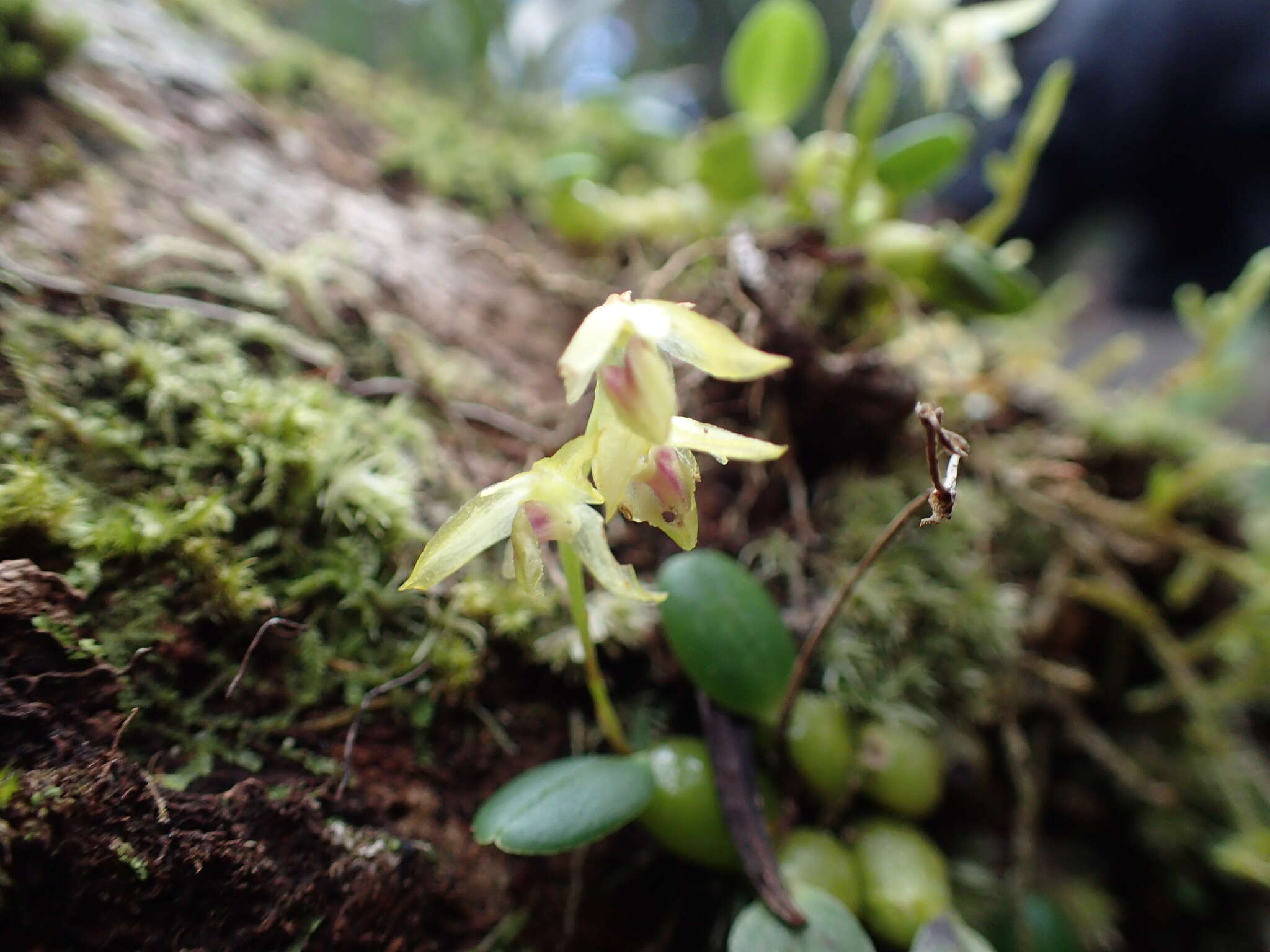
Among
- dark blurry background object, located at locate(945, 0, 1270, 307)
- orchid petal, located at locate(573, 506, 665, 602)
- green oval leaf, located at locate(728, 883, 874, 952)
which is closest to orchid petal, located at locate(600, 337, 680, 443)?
orchid petal, located at locate(573, 506, 665, 602)

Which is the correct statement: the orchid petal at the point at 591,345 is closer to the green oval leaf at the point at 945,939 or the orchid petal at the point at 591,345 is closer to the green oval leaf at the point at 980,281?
the green oval leaf at the point at 945,939

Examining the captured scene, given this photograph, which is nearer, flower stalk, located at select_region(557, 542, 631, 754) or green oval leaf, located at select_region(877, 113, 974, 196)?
flower stalk, located at select_region(557, 542, 631, 754)

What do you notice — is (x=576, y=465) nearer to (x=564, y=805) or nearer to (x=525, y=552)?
(x=525, y=552)

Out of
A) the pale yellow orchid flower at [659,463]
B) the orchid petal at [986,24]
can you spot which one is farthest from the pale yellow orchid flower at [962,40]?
the pale yellow orchid flower at [659,463]

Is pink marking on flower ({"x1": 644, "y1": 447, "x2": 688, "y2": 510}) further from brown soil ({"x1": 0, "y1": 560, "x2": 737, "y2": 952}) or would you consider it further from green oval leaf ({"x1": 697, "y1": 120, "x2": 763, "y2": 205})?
green oval leaf ({"x1": 697, "y1": 120, "x2": 763, "y2": 205})

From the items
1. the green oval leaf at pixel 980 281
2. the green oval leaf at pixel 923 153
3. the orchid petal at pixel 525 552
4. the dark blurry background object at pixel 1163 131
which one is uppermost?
the dark blurry background object at pixel 1163 131

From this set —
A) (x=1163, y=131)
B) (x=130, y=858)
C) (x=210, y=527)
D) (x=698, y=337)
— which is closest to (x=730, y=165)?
(x=698, y=337)
